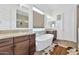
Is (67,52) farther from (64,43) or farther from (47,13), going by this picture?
(47,13)

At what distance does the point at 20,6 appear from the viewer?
5.02 feet

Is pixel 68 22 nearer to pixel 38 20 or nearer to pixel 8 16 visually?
pixel 38 20

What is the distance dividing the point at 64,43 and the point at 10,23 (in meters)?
0.79

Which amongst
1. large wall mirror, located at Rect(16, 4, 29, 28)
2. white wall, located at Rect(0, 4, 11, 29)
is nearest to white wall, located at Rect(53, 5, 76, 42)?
large wall mirror, located at Rect(16, 4, 29, 28)

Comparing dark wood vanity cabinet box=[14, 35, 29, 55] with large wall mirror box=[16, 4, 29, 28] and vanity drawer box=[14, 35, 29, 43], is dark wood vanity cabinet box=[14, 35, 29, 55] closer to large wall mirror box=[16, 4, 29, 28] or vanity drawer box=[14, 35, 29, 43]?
vanity drawer box=[14, 35, 29, 43]

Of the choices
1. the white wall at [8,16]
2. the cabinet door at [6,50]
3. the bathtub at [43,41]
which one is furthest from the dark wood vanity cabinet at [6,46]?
the bathtub at [43,41]

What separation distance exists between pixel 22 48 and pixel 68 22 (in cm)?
73

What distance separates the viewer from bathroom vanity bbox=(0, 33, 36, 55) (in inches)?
53.6

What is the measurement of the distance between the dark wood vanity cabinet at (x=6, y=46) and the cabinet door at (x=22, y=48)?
0.07 m

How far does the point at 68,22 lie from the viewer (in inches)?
61.5

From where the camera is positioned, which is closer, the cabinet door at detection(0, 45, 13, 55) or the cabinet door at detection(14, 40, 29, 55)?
the cabinet door at detection(0, 45, 13, 55)

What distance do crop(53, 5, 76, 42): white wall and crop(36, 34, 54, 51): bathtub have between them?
0.43 feet
